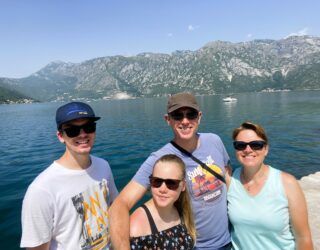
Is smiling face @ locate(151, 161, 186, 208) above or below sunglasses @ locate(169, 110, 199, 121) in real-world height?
Answer: below

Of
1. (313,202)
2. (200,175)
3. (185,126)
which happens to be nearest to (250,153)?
(200,175)

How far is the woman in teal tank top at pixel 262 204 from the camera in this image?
4.30m

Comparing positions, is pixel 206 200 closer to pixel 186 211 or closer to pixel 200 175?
pixel 200 175

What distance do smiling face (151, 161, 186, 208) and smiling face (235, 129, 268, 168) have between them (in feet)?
4.72

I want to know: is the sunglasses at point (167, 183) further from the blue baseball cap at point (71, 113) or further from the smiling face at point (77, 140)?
the blue baseball cap at point (71, 113)

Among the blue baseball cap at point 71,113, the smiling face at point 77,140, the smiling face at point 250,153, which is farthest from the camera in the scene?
the smiling face at point 250,153

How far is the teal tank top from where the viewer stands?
434 centimetres

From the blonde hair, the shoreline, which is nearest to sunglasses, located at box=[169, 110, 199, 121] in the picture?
the blonde hair

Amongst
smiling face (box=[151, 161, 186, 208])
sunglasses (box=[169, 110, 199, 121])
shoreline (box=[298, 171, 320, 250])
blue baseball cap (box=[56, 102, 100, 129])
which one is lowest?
shoreline (box=[298, 171, 320, 250])

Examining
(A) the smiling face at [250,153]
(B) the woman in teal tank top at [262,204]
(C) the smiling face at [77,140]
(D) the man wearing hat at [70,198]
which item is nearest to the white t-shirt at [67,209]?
(D) the man wearing hat at [70,198]

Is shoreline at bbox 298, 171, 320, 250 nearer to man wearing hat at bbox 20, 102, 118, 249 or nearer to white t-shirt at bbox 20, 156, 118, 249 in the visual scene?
white t-shirt at bbox 20, 156, 118, 249

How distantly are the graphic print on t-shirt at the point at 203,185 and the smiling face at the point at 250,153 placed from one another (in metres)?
0.67

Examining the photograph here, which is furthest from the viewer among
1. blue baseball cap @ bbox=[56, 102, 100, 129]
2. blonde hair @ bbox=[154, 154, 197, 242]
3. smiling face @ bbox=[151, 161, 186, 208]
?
blue baseball cap @ bbox=[56, 102, 100, 129]

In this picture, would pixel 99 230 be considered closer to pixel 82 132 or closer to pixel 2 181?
pixel 82 132
